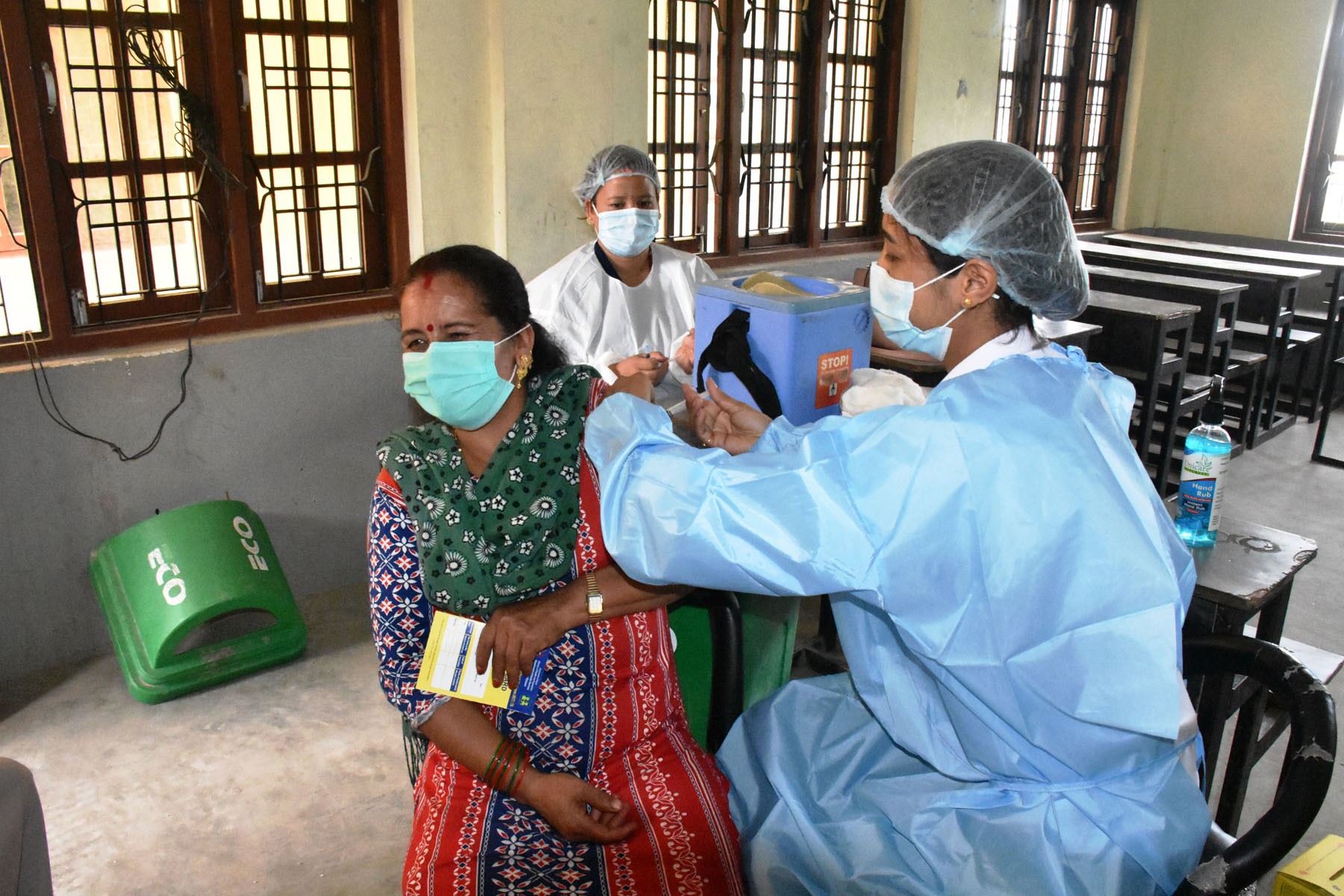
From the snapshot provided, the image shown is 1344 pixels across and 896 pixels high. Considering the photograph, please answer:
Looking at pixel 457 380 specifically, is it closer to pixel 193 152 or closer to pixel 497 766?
pixel 497 766

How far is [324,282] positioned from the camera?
137 inches

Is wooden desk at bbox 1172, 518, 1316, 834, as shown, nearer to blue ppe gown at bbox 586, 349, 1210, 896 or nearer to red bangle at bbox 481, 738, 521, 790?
blue ppe gown at bbox 586, 349, 1210, 896

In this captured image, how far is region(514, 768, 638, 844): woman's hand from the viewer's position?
1484 millimetres

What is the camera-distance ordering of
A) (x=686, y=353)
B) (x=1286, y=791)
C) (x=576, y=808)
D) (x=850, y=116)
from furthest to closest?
(x=850, y=116)
(x=686, y=353)
(x=576, y=808)
(x=1286, y=791)

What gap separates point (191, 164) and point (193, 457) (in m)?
0.90

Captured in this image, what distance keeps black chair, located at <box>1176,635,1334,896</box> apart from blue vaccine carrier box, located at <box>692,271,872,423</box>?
27.5 inches

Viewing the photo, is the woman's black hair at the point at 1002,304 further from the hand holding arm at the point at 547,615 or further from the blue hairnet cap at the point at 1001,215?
the hand holding arm at the point at 547,615

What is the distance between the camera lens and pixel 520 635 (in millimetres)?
1527

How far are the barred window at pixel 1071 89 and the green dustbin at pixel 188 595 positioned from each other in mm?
4993

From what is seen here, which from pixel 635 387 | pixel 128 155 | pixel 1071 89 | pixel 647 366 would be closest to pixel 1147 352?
pixel 647 366

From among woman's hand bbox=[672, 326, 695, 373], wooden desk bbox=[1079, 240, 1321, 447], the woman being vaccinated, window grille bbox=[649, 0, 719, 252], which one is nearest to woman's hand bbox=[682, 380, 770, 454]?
the woman being vaccinated

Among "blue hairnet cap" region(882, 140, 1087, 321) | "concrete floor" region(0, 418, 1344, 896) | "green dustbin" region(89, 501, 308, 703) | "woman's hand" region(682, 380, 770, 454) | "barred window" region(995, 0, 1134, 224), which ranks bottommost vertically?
"concrete floor" region(0, 418, 1344, 896)

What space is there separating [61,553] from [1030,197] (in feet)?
9.37

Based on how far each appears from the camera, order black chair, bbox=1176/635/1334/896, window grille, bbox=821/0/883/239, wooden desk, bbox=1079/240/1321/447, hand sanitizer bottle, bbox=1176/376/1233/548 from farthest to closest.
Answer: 1. wooden desk, bbox=1079/240/1321/447
2. window grille, bbox=821/0/883/239
3. hand sanitizer bottle, bbox=1176/376/1233/548
4. black chair, bbox=1176/635/1334/896
